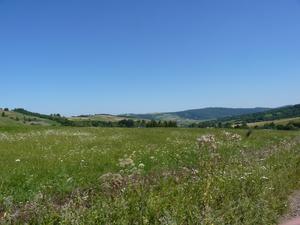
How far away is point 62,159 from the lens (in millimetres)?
20672

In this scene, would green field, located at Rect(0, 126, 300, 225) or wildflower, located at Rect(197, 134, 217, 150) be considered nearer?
green field, located at Rect(0, 126, 300, 225)

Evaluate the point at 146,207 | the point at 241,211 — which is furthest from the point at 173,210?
the point at 241,211

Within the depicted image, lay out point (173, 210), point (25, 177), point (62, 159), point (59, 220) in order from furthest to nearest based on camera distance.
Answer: point (62, 159), point (25, 177), point (173, 210), point (59, 220)

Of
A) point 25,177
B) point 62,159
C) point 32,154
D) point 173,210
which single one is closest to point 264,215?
point 173,210

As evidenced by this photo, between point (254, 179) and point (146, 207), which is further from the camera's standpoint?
point (254, 179)

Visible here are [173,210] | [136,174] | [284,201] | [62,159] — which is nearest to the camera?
[173,210]

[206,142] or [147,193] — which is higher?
[206,142]

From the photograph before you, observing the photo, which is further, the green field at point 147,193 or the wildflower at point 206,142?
the wildflower at point 206,142

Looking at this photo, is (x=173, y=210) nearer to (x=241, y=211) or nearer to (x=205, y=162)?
(x=241, y=211)

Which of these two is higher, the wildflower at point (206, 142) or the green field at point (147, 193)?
the wildflower at point (206, 142)

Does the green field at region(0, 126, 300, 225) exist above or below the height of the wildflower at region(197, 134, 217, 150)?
below

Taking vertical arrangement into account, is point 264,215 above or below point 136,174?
below

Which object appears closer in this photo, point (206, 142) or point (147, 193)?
point (147, 193)

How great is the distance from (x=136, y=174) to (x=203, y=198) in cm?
166
